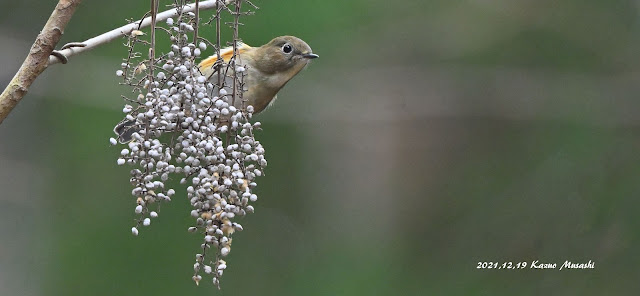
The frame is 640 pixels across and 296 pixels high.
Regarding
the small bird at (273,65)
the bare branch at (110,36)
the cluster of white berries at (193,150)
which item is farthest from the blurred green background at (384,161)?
the cluster of white berries at (193,150)

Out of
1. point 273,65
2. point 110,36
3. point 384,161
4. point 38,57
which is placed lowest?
point 38,57

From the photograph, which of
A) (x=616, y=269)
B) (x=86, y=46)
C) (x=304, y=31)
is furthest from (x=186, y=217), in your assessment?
(x=86, y=46)

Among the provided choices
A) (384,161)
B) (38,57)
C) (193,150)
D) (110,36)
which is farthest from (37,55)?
(384,161)

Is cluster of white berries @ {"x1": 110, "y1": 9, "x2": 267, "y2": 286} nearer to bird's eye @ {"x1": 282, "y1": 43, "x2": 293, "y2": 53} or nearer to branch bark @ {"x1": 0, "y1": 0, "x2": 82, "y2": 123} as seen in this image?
branch bark @ {"x1": 0, "y1": 0, "x2": 82, "y2": 123}

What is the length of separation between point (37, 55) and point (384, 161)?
5284 mm

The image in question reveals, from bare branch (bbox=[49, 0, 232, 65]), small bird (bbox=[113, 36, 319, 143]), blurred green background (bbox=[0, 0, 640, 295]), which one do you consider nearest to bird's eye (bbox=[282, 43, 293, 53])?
small bird (bbox=[113, 36, 319, 143])

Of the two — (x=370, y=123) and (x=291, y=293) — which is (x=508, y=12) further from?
(x=291, y=293)

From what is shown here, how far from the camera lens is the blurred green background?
5.78 metres

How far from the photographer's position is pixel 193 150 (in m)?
1.82

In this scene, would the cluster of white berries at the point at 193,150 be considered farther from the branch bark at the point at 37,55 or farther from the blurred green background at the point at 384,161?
the blurred green background at the point at 384,161

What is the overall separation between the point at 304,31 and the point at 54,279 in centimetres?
254

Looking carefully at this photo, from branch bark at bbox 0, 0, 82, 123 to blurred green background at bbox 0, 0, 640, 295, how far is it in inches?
137

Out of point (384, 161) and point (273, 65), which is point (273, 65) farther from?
point (384, 161)

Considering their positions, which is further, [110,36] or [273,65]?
[273,65]
